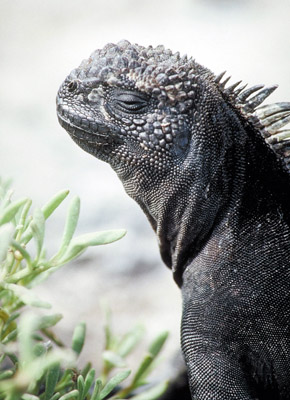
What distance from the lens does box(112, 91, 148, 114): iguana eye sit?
150 cm

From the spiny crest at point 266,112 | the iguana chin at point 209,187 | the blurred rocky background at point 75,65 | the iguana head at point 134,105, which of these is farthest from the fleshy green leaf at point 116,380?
the blurred rocky background at point 75,65

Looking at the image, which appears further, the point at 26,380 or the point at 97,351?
the point at 97,351

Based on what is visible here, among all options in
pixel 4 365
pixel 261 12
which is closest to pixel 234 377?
pixel 4 365

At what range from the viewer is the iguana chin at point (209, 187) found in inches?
56.1

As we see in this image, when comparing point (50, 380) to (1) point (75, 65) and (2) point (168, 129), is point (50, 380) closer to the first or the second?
(2) point (168, 129)

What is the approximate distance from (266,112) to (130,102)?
0.37 m

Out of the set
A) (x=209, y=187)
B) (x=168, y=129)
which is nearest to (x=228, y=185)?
(x=209, y=187)

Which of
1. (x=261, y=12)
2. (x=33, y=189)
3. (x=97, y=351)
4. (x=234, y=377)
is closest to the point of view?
(x=234, y=377)

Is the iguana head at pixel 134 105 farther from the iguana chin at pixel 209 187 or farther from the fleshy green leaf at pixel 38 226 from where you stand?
the fleshy green leaf at pixel 38 226

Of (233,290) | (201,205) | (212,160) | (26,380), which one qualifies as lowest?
(233,290)

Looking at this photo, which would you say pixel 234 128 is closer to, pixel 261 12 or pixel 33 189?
pixel 33 189

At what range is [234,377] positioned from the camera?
4.61ft

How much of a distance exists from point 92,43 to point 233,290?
3.45m

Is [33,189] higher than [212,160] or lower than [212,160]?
lower
